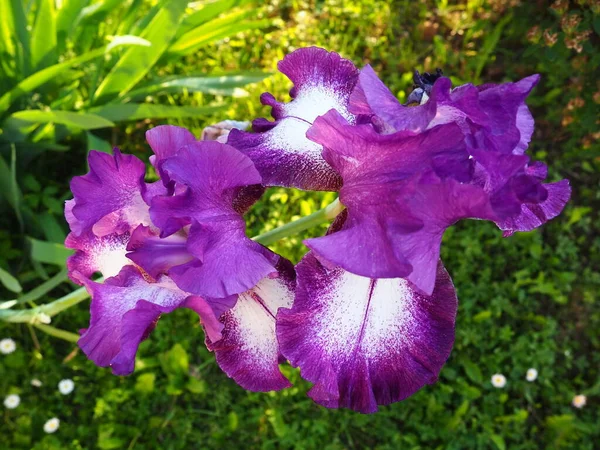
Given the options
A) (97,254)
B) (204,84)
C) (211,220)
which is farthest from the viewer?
(204,84)

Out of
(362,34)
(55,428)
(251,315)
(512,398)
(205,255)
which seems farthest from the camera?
(362,34)

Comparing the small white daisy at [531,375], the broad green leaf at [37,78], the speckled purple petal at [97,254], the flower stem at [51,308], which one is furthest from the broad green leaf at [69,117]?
the small white daisy at [531,375]

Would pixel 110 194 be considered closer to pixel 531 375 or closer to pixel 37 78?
pixel 37 78

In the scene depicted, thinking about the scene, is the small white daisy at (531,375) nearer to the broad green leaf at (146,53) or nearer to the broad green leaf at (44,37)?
the broad green leaf at (146,53)

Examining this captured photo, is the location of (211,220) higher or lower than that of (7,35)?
higher

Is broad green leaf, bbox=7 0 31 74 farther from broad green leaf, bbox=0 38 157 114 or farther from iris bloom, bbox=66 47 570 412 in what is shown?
iris bloom, bbox=66 47 570 412

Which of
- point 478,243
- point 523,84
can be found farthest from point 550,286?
point 523,84

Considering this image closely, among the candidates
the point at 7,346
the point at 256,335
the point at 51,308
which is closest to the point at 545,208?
the point at 256,335

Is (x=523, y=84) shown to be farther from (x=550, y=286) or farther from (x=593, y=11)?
(x=550, y=286)
